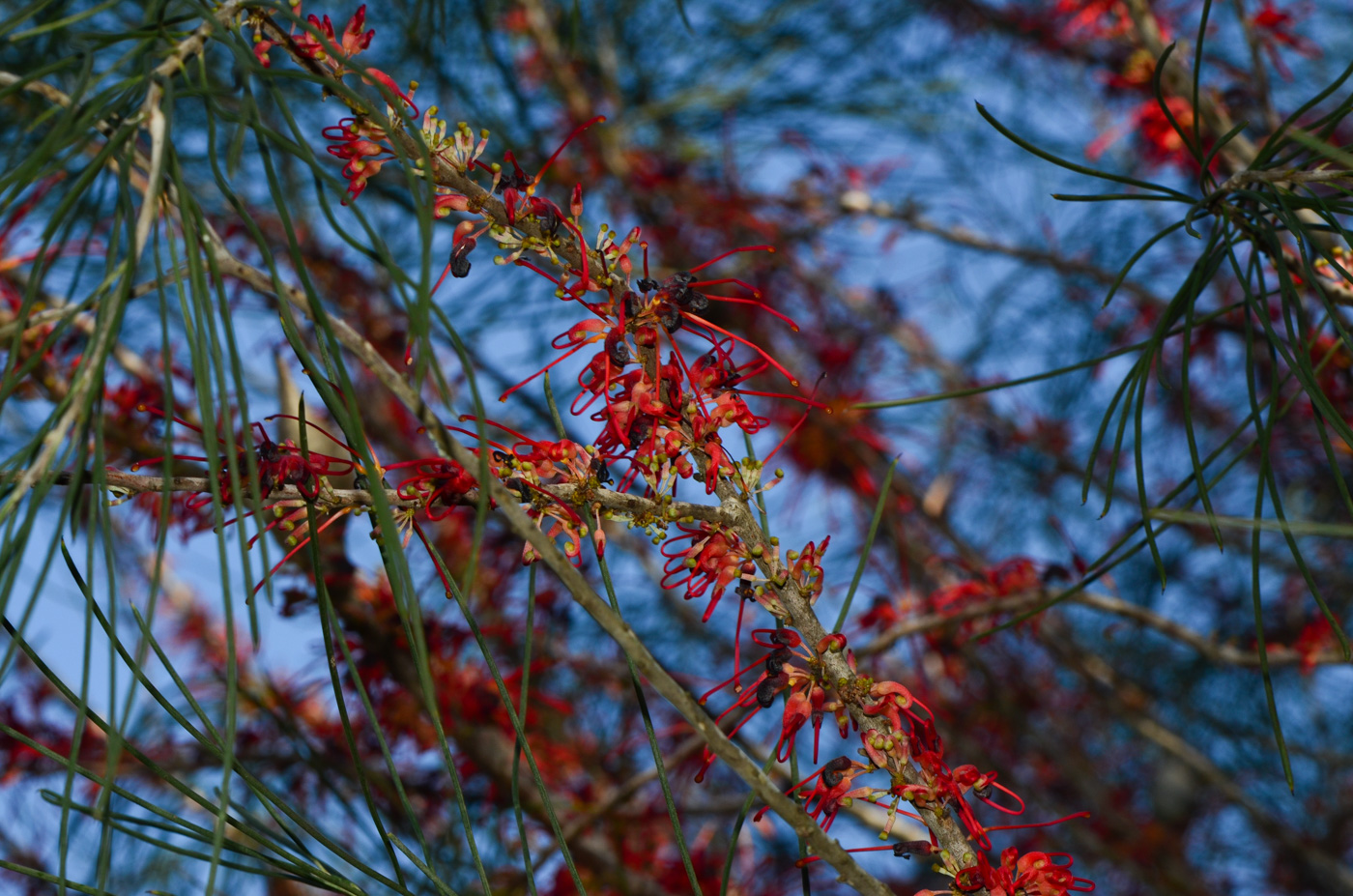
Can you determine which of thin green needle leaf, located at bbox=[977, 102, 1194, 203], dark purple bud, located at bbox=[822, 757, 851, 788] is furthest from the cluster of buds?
thin green needle leaf, located at bbox=[977, 102, 1194, 203]

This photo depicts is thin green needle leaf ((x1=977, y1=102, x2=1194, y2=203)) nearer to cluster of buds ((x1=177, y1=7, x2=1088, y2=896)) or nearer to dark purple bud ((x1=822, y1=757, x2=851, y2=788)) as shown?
cluster of buds ((x1=177, y1=7, x2=1088, y2=896))

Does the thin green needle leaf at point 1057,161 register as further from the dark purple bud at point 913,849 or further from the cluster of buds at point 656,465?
the dark purple bud at point 913,849

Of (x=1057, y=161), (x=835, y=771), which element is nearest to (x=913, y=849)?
(x=835, y=771)

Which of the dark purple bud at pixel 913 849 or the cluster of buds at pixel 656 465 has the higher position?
the cluster of buds at pixel 656 465

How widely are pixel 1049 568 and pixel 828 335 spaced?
3.95 feet

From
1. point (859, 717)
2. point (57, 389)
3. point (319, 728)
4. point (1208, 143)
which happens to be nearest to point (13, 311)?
point (57, 389)

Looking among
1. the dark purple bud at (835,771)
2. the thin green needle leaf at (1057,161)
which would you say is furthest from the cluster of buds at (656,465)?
the thin green needle leaf at (1057,161)

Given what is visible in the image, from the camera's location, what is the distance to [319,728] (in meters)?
1.71

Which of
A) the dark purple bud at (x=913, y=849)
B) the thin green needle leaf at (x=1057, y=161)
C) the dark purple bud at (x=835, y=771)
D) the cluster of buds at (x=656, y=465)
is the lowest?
the dark purple bud at (x=913, y=849)

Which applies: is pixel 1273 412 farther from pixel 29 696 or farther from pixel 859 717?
pixel 29 696

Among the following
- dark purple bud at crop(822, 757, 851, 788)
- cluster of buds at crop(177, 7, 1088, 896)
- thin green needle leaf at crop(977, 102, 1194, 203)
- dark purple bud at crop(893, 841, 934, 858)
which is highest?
thin green needle leaf at crop(977, 102, 1194, 203)

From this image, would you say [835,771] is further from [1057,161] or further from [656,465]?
[1057,161]

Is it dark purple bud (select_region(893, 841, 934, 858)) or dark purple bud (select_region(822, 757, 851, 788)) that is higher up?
dark purple bud (select_region(822, 757, 851, 788))

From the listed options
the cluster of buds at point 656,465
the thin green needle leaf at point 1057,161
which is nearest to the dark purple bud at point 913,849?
the cluster of buds at point 656,465
